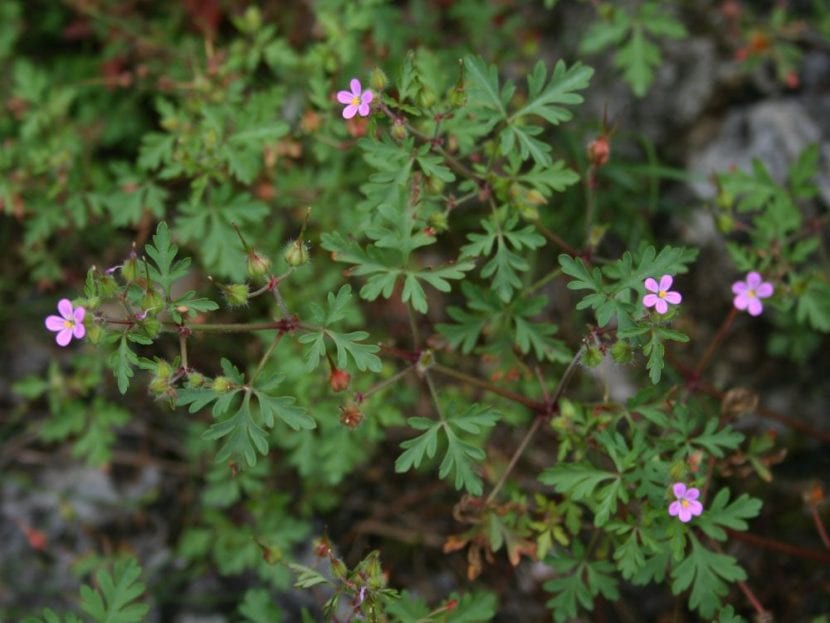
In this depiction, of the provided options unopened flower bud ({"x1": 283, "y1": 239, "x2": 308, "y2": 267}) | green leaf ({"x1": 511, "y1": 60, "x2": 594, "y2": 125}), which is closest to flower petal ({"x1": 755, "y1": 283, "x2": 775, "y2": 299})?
green leaf ({"x1": 511, "y1": 60, "x2": 594, "y2": 125})

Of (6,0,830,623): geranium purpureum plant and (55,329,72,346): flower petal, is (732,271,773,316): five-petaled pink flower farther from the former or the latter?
(55,329,72,346): flower petal

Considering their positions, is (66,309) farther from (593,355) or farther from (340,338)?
(593,355)

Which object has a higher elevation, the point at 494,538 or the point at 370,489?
the point at 494,538

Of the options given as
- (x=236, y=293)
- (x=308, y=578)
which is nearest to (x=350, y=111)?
(x=236, y=293)

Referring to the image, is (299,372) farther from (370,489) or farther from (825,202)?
(825,202)

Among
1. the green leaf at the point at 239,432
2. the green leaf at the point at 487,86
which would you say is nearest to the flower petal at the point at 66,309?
the green leaf at the point at 239,432

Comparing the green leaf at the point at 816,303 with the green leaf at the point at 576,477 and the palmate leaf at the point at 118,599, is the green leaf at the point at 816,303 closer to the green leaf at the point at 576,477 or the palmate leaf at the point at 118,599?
the green leaf at the point at 576,477

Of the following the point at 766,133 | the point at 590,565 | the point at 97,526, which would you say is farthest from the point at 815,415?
A: the point at 97,526
